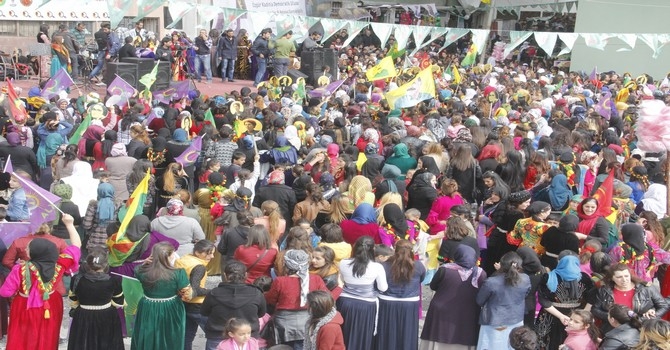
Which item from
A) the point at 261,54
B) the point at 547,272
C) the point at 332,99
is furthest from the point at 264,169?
the point at 261,54

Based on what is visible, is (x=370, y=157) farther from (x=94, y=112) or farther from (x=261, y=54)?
(x=261, y=54)

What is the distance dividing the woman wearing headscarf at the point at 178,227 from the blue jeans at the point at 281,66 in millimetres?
14474

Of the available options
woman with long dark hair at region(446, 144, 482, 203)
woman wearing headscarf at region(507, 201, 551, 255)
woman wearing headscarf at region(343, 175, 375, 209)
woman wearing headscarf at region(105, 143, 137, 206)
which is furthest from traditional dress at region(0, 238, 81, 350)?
woman with long dark hair at region(446, 144, 482, 203)

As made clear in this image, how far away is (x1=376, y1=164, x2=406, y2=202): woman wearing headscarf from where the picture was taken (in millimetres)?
9555

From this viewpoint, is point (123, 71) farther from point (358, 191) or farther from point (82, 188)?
point (358, 191)

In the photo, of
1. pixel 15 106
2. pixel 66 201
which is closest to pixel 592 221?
pixel 66 201

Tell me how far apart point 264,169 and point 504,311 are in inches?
200

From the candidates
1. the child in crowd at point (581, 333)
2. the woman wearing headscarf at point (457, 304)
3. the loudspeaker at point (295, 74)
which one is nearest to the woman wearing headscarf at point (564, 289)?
the woman wearing headscarf at point (457, 304)

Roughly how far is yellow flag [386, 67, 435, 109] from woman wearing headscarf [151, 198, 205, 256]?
6447 millimetres

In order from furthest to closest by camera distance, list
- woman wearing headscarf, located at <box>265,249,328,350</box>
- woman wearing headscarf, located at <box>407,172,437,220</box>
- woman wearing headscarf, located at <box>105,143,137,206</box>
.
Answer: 1. woman wearing headscarf, located at <box>105,143,137,206</box>
2. woman wearing headscarf, located at <box>407,172,437,220</box>
3. woman wearing headscarf, located at <box>265,249,328,350</box>

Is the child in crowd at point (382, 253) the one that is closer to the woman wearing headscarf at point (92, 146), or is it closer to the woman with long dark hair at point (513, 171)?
the woman with long dark hair at point (513, 171)

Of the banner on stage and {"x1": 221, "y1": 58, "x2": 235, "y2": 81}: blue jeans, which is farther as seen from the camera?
{"x1": 221, "y1": 58, "x2": 235, "y2": 81}: blue jeans

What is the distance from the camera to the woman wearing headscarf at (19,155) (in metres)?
10.8

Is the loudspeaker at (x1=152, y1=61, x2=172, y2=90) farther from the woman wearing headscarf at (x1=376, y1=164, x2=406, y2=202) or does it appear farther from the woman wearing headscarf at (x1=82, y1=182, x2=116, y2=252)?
the woman wearing headscarf at (x1=82, y1=182, x2=116, y2=252)
